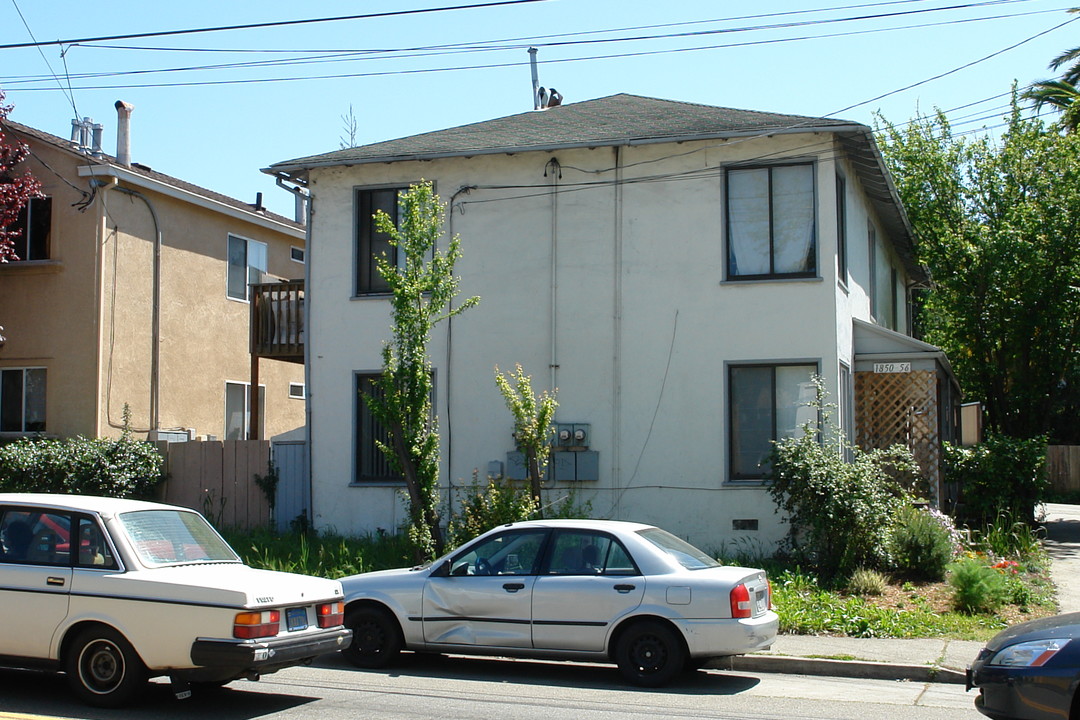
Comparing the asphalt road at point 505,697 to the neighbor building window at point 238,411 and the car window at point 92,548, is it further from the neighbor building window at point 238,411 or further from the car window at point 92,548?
the neighbor building window at point 238,411

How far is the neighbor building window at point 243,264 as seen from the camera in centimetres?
2456

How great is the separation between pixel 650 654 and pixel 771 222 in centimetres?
872

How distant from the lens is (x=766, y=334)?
53.7 ft

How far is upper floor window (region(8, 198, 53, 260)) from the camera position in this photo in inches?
839

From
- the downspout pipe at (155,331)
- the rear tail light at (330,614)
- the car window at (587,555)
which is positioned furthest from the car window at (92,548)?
the downspout pipe at (155,331)

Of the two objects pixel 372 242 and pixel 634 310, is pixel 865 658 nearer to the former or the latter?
pixel 634 310

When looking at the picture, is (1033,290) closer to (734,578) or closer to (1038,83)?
(1038,83)

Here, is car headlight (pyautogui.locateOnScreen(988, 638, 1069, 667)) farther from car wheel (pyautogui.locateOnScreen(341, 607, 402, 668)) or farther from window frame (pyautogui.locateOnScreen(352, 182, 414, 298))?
window frame (pyautogui.locateOnScreen(352, 182, 414, 298))

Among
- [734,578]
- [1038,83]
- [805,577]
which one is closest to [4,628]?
[734,578]

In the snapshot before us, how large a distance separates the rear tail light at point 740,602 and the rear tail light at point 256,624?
3.67 meters

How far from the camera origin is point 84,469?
62.1 ft

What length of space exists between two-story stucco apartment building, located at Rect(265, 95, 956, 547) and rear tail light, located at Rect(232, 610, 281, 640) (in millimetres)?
9013

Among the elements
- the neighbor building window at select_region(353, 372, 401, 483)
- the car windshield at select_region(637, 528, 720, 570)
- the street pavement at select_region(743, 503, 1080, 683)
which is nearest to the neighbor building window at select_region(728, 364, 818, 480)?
the street pavement at select_region(743, 503, 1080, 683)

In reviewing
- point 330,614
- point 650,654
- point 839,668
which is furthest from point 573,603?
point 839,668
